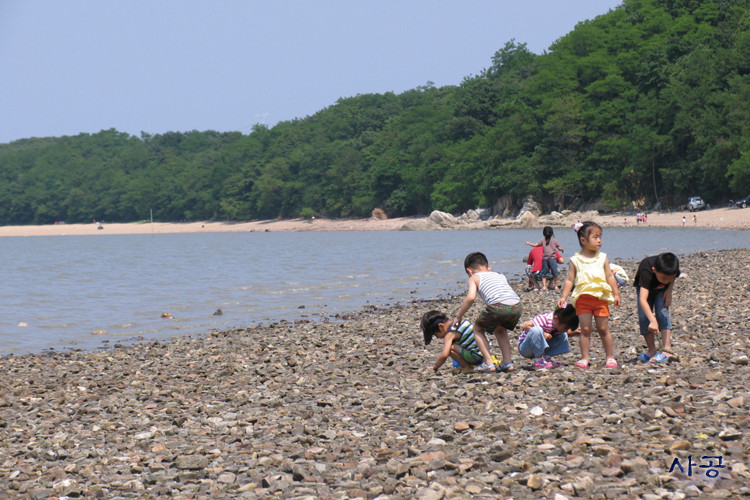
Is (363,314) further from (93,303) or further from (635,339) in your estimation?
(93,303)

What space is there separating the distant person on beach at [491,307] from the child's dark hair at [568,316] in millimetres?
514

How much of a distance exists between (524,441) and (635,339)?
5.09 m

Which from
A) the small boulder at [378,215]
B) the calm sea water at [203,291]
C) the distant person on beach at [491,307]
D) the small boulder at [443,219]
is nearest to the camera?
the distant person on beach at [491,307]

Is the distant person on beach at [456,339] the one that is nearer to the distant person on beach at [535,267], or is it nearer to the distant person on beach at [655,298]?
the distant person on beach at [655,298]

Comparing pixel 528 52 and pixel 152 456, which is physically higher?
pixel 528 52

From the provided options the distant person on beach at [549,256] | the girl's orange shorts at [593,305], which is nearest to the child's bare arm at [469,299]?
the girl's orange shorts at [593,305]

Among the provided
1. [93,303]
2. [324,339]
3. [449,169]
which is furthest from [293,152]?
[324,339]

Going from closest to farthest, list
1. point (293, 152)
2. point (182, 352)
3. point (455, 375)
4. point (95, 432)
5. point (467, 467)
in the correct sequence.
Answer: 1. point (467, 467)
2. point (95, 432)
3. point (455, 375)
4. point (182, 352)
5. point (293, 152)

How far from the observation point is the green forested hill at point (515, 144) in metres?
68.3

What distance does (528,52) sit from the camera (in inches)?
4360

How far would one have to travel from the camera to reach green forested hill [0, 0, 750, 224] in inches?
2689

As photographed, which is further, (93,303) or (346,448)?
(93,303)

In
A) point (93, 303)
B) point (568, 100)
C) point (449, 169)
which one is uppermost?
point (568, 100)

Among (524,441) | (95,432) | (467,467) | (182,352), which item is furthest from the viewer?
(182,352)
